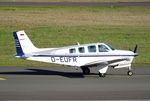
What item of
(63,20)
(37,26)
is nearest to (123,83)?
(37,26)

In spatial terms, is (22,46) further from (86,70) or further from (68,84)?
(68,84)

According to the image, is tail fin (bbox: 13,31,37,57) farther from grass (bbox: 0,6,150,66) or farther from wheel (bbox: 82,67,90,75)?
grass (bbox: 0,6,150,66)

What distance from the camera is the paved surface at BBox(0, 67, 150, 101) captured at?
23.1 metres

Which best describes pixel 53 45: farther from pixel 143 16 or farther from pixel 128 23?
pixel 143 16

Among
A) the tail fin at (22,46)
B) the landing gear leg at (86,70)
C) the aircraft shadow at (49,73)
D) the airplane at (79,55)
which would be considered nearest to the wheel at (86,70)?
the landing gear leg at (86,70)

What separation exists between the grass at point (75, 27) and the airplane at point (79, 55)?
535 cm

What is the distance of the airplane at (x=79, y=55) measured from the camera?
29.0 meters

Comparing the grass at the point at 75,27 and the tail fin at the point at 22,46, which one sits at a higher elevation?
the tail fin at the point at 22,46

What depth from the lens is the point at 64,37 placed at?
44031 millimetres

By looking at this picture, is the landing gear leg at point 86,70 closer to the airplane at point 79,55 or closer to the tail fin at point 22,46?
the airplane at point 79,55

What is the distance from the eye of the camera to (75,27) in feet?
157

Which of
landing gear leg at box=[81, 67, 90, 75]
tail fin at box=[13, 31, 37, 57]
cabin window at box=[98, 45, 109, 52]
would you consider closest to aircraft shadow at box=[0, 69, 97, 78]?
landing gear leg at box=[81, 67, 90, 75]

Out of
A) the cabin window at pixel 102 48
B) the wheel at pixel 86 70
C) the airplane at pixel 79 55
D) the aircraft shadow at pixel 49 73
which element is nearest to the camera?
the airplane at pixel 79 55

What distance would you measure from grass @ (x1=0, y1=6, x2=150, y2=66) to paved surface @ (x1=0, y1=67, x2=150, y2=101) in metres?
3.84
